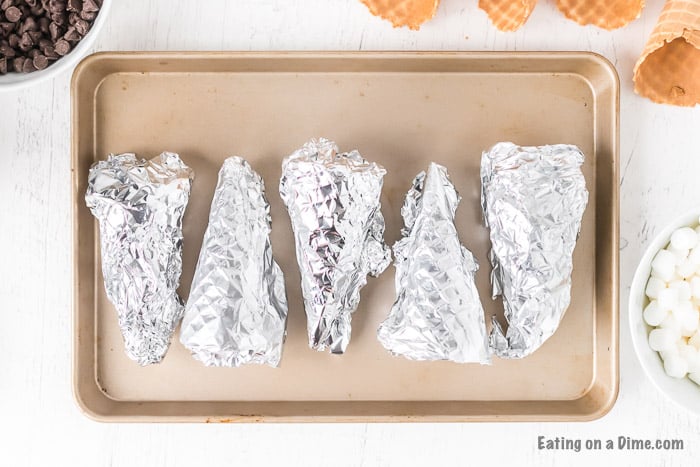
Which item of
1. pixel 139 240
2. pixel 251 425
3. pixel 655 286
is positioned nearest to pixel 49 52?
pixel 139 240

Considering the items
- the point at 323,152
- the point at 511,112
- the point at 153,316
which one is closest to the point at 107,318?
the point at 153,316

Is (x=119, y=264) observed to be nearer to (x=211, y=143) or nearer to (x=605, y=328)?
(x=211, y=143)

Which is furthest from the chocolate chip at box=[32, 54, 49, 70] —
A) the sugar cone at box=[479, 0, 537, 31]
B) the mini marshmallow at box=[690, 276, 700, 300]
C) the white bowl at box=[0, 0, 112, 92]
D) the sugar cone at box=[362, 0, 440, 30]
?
the mini marshmallow at box=[690, 276, 700, 300]

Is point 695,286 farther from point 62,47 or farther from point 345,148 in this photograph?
point 62,47

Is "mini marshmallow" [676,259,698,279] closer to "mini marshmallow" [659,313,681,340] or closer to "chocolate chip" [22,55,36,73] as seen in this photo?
"mini marshmallow" [659,313,681,340]

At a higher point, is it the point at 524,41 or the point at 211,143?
the point at 524,41

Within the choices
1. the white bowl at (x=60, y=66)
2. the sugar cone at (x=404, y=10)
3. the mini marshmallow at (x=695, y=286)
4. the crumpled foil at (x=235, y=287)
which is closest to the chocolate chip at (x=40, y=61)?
the white bowl at (x=60, y=66)

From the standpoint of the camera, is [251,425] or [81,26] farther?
[251,425]
